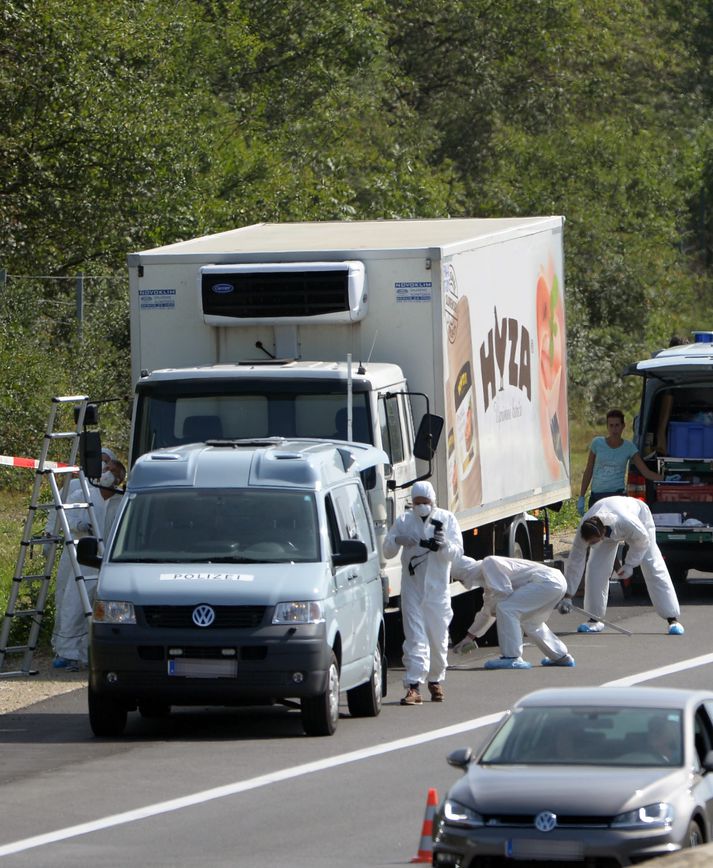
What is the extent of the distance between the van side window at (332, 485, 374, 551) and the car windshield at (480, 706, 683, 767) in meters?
5.01

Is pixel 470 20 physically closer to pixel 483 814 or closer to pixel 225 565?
pixel 225 565

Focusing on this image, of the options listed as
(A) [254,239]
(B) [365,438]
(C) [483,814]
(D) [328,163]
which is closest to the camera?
(C) [483,814]

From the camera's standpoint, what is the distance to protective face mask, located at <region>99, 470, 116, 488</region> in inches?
679

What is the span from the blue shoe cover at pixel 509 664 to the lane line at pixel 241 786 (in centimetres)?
133

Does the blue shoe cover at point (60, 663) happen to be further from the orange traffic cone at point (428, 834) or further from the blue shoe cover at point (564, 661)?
the orange traffic cone at point (428, 834)

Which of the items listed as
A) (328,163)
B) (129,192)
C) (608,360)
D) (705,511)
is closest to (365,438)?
(705,511)

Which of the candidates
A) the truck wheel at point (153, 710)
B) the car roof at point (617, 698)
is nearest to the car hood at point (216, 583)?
the truck wheel at point (153, 710)

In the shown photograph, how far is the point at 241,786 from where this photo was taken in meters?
11.8

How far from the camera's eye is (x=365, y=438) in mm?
15969

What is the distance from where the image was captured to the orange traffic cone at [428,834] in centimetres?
902

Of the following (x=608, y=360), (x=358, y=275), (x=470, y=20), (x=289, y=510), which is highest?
(x=470, y=20)

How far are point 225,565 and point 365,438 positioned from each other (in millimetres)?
2738

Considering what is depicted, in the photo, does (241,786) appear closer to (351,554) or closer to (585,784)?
(351,554)

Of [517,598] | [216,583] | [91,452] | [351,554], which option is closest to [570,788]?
[216,583]
